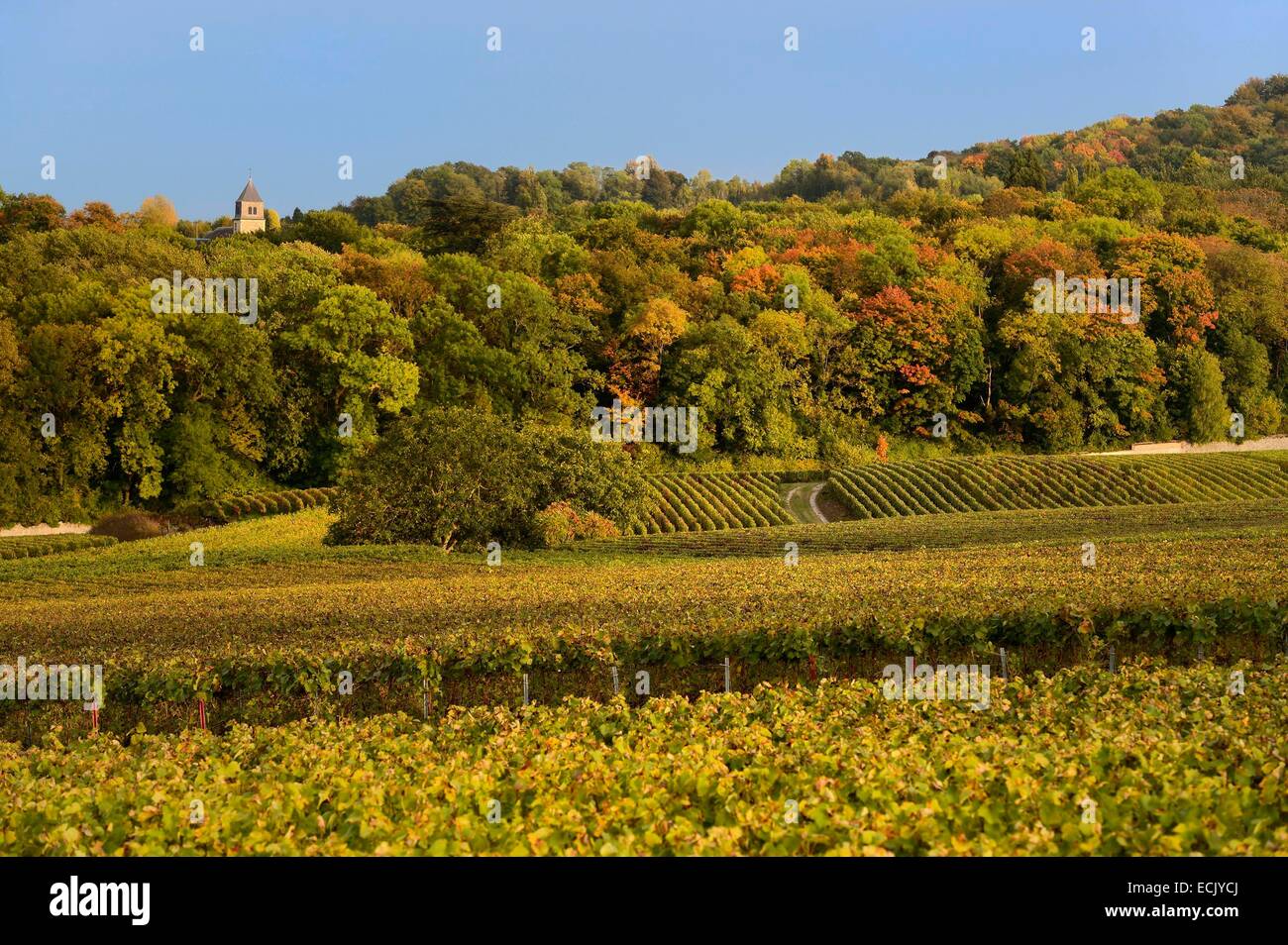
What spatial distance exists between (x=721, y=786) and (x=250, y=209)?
114m

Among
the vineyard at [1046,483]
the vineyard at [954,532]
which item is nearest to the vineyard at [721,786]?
the vineyard at [954,532]

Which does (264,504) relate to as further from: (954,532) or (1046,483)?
(1046,483)

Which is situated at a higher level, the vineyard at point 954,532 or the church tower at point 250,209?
the church tower at point 250,209

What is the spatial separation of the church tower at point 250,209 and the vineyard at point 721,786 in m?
107

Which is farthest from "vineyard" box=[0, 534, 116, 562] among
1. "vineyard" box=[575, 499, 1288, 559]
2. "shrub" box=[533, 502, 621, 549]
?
"vineyard" box=[575, 499, 1288, 559]

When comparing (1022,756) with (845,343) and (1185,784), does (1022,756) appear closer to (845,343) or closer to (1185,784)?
(1185,784)

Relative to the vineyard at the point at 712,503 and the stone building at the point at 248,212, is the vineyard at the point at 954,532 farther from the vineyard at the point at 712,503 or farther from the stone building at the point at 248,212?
the stone building at the point at 248,212

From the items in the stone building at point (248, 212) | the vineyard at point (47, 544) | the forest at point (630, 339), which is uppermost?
the stone building at point (248, 212)

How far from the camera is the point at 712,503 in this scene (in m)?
58.4

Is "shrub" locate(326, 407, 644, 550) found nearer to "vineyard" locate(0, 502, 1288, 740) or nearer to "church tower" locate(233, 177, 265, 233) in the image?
"vineyard" locate(0, 502, 1288, 740)

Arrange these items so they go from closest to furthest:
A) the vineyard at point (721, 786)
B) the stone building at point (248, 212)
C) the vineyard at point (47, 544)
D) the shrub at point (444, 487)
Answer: the vineyard at point (721, 786)
the shrub at point (444, 487)
the vineyard at point (47, 544)
the stone building at point (248, 212)

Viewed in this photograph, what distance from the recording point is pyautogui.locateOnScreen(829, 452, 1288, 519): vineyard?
58.7 metres

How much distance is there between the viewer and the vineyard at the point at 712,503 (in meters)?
55.7

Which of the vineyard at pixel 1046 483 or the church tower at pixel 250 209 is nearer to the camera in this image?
the vineyard at pixel 1046 483
